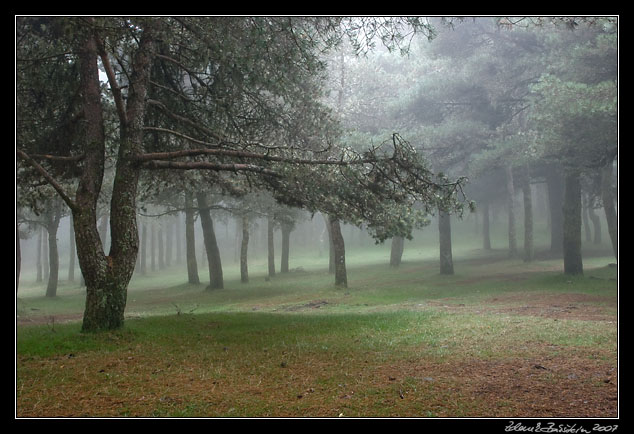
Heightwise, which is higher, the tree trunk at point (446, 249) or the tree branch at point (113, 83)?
the tree branch at point (113, 83)

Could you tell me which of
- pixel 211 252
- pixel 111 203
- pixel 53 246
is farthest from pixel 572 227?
pixel 53 246

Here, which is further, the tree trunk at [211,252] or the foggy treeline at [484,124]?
the tree trunk at [211,252]

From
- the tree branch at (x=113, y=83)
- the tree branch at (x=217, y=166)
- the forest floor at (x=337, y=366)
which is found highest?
the tree branch at (x=113, y=83)

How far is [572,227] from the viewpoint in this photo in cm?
2383

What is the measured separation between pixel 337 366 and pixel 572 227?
19.6m

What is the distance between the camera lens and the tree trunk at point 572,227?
76.6ft

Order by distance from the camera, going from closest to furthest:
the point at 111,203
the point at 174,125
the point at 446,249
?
the point at 111,203
the point at 174,125
the point at 446,249

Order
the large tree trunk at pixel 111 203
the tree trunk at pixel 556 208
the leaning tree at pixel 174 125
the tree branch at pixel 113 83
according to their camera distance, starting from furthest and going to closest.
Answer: the tree trunk at pixel 556 208, the leaning tree at pixel 174 125, the large tree trunk at pixel 111 203, the tree branch at pixel 113 83

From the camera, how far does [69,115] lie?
43.2 ft

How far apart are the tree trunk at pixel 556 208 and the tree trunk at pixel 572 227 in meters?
10.8

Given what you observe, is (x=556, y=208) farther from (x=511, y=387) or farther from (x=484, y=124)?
(x=511, y=387)

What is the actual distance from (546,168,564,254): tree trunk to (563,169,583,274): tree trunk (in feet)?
35.4

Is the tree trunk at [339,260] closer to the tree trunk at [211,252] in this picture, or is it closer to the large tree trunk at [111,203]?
the tree trunk at [211,252]

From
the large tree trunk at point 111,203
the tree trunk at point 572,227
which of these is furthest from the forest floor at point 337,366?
the tree trunk at point 572,227
